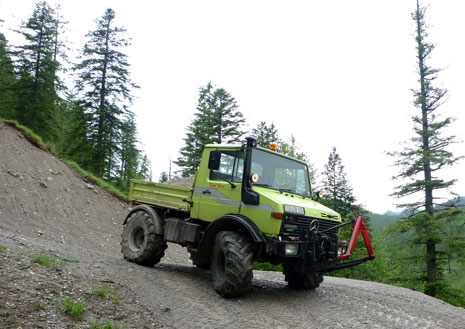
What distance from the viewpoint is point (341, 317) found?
5984 mm

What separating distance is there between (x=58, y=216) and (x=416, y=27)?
21.5m

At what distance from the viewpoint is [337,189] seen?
108ft

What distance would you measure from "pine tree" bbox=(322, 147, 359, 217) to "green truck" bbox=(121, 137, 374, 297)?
24235mm

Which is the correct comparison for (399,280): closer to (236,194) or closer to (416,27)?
(416,27)

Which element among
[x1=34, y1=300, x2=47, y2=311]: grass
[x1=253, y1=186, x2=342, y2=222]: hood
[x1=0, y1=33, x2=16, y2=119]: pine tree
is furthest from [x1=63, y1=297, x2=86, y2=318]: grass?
[x1=0, y1=33, x2=16, y2=119]: pine tree

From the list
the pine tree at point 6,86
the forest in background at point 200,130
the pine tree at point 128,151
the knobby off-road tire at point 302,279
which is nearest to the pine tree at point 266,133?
the forest in background at point 200,130

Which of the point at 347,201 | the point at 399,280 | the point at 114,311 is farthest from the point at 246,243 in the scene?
the point at 347,201

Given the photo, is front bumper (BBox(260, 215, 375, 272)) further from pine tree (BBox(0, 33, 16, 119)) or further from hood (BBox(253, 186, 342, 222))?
pine tree (BBox(0, 33, 16, 119))

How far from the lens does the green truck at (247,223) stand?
628 centimetres

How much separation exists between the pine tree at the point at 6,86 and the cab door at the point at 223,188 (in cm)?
2272

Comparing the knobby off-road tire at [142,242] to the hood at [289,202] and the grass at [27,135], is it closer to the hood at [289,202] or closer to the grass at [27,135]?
the hood at [289,202]

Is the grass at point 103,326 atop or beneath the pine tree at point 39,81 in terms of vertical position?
beneath

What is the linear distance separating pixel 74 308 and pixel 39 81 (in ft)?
82.0

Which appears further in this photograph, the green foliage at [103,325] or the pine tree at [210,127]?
the pine tree at [210,127]
